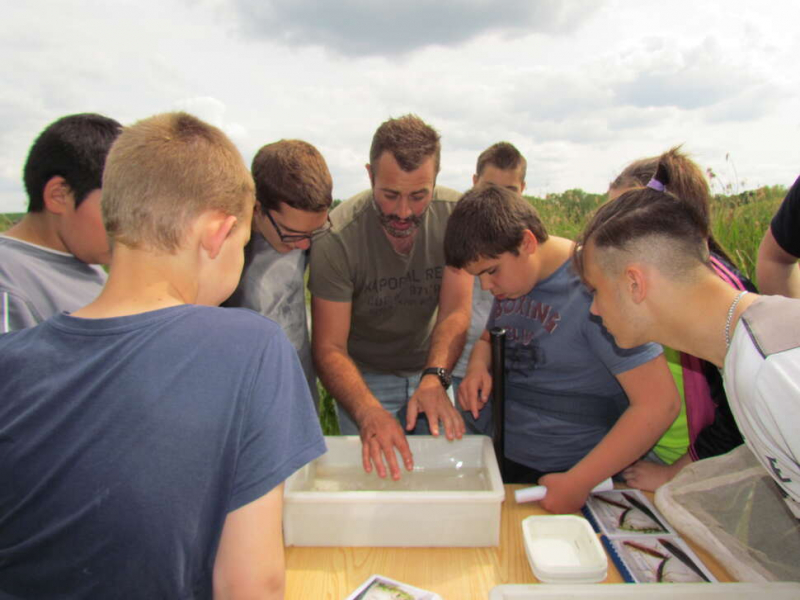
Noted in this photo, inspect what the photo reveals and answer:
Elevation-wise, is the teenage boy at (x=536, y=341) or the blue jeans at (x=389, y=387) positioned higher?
the teenage boy at (x=536, y=341)

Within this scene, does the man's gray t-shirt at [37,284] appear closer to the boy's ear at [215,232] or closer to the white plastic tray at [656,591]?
the boy's ear at [215,232]

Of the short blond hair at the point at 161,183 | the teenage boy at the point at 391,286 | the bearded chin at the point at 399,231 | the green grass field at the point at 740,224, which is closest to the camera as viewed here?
the short blond hair at the point at 161,183

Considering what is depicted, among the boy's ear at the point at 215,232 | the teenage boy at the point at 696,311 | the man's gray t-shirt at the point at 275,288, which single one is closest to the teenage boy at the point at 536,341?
the teenage boy at the point at 696,311

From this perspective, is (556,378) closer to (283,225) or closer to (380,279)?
(380,279)

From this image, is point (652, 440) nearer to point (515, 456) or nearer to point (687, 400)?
point (687, 400)

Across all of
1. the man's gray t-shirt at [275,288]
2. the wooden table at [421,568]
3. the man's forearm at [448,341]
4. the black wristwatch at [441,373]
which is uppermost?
the man's gray t-shirt at [275,288]

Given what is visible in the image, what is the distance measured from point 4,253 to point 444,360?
1.50 metres

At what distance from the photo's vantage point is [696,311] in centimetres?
117

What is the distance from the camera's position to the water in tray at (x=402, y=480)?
1.52m

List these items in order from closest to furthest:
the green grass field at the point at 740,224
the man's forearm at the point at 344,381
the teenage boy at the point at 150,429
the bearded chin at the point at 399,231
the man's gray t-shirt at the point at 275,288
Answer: the teenage boy at the point at 150,429 < the man's forearm at the point at 344,381 < the man's gray t-shirt at the point at 275,288 < the bearded chin at the point at 399,231 < the green grass field at the point at 740,224

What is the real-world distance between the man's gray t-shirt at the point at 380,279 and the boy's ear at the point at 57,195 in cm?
107

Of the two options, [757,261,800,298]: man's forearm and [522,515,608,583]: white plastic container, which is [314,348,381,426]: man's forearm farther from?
[757,261,800,298]: man's forearm

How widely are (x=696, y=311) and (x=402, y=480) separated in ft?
3.01

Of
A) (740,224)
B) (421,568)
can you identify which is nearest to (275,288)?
(421,568)
